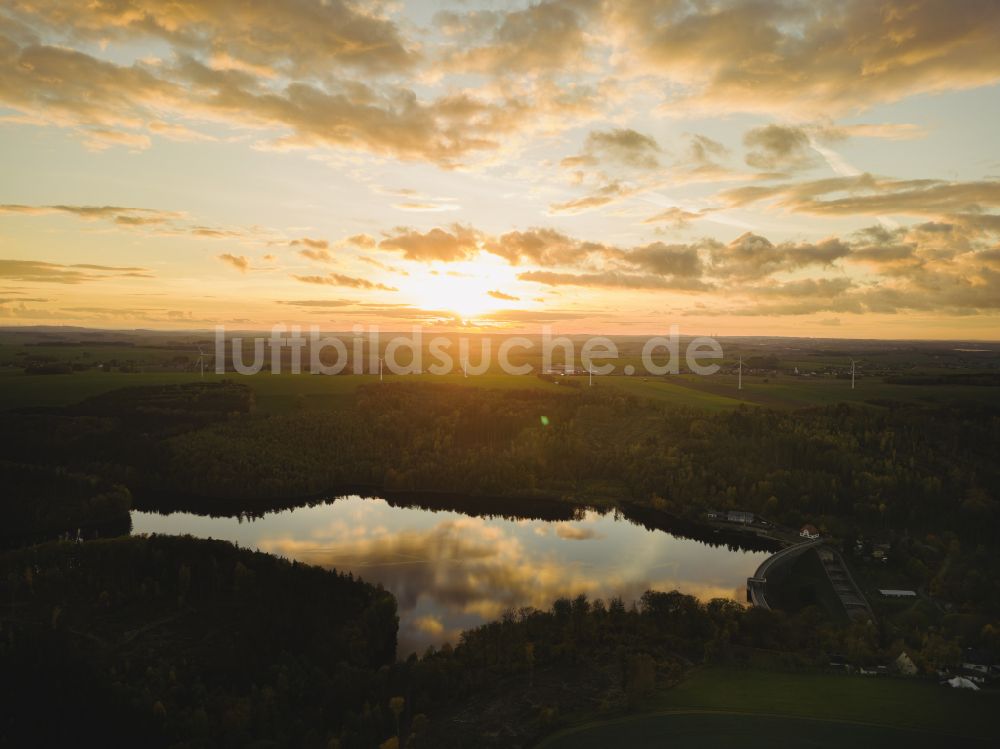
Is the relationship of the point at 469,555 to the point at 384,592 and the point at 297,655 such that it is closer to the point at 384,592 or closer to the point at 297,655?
the point at 384,592

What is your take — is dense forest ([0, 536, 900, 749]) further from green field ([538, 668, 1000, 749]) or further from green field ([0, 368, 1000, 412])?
green field ([0, 368, 1000, 412])

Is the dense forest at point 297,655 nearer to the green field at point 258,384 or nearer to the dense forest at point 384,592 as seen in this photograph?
the dense forest at point 384,592

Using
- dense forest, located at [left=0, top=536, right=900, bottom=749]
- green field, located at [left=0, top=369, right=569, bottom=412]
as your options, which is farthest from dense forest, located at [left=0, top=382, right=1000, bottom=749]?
green field, located at [left=0, top=369, right=569, bottom=412]

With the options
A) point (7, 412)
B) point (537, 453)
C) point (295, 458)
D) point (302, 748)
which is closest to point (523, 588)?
point (302, 748)

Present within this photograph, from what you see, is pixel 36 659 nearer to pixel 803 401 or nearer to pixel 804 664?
pixel 804 664

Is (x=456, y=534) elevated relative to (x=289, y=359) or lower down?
lower down

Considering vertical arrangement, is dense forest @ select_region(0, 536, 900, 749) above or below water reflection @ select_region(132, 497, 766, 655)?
above

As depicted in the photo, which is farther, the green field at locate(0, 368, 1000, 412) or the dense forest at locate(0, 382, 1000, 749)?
the green field at locate(0, 368, 1000, 412)

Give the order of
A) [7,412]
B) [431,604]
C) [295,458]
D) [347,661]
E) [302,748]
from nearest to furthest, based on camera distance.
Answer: [302,748] → [347,661] → [431,604] → [295,458] → [7,412]
